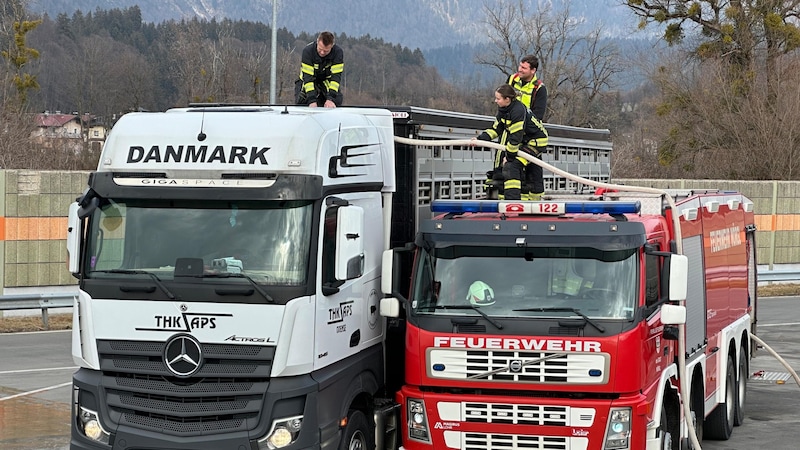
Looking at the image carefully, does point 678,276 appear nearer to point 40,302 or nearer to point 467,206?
point 467,206

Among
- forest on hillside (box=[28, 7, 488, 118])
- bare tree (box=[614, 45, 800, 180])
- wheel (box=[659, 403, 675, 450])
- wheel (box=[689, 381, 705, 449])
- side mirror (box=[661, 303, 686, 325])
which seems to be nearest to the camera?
side mirror (box=[661, 303, 686, 325])

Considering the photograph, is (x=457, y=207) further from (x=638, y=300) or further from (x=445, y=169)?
(x=638, y=300)

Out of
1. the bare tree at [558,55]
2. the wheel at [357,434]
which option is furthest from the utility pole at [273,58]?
the bare tree at [558,55]

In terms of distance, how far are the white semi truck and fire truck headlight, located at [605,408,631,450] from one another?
1994 millimetres

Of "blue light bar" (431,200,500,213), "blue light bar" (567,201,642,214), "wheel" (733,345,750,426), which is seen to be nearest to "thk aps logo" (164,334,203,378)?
"blue light bar" (431,200,500,213)

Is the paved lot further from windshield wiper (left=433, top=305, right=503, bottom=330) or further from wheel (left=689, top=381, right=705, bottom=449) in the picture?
windshield wiper (left=433, top=305, right=503, bottom=330)

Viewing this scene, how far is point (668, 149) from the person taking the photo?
4544 cm

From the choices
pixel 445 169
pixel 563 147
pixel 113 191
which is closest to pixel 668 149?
pixel 563 147

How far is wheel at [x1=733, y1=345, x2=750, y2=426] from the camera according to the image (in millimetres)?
13656

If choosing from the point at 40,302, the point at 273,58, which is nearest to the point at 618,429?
the point at 40,302

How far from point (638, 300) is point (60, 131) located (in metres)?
41.4

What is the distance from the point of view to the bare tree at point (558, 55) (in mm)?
51969

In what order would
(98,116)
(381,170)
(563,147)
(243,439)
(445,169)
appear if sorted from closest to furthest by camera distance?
(243,439)
(381,170)
(445,169)
(563,147)
(98,116)

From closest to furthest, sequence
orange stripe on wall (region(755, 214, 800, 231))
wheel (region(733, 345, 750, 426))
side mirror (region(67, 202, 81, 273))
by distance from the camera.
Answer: side mirror (region(67, 202, 81, 273)), wheel (region(733, 345, 750, 426)), orange stripe on wall (region(755, 214, 800, 231))
